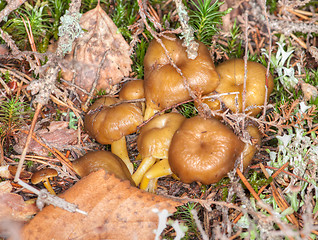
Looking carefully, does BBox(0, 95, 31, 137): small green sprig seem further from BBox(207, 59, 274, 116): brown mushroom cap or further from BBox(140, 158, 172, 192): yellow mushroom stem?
BBox(207, 59, 274, 116): brown mushroom cap

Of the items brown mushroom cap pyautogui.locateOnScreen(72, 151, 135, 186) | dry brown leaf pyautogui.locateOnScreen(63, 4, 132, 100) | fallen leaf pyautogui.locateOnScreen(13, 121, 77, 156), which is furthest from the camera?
dry brown leaf pyautogui.locateOnScreen(63, 4, 132, 100)

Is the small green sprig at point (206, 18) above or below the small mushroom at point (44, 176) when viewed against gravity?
above

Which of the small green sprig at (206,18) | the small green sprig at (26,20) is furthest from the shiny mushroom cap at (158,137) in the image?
the small green sprig at (26,20)

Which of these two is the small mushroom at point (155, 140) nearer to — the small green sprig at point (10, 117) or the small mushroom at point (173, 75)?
the small mushroom at point (173, 75)

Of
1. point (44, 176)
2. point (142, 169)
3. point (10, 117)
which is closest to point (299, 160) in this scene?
point (142, 169)

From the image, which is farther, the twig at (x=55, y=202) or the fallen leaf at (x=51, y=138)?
the fallen leaf at (x=51, y=138)

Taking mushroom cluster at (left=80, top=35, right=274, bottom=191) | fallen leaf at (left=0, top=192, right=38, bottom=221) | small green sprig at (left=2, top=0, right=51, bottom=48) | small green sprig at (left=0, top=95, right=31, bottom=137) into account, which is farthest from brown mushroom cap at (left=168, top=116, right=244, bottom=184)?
small green sprig at (left=2, top=0, right=51, bottom=48)
